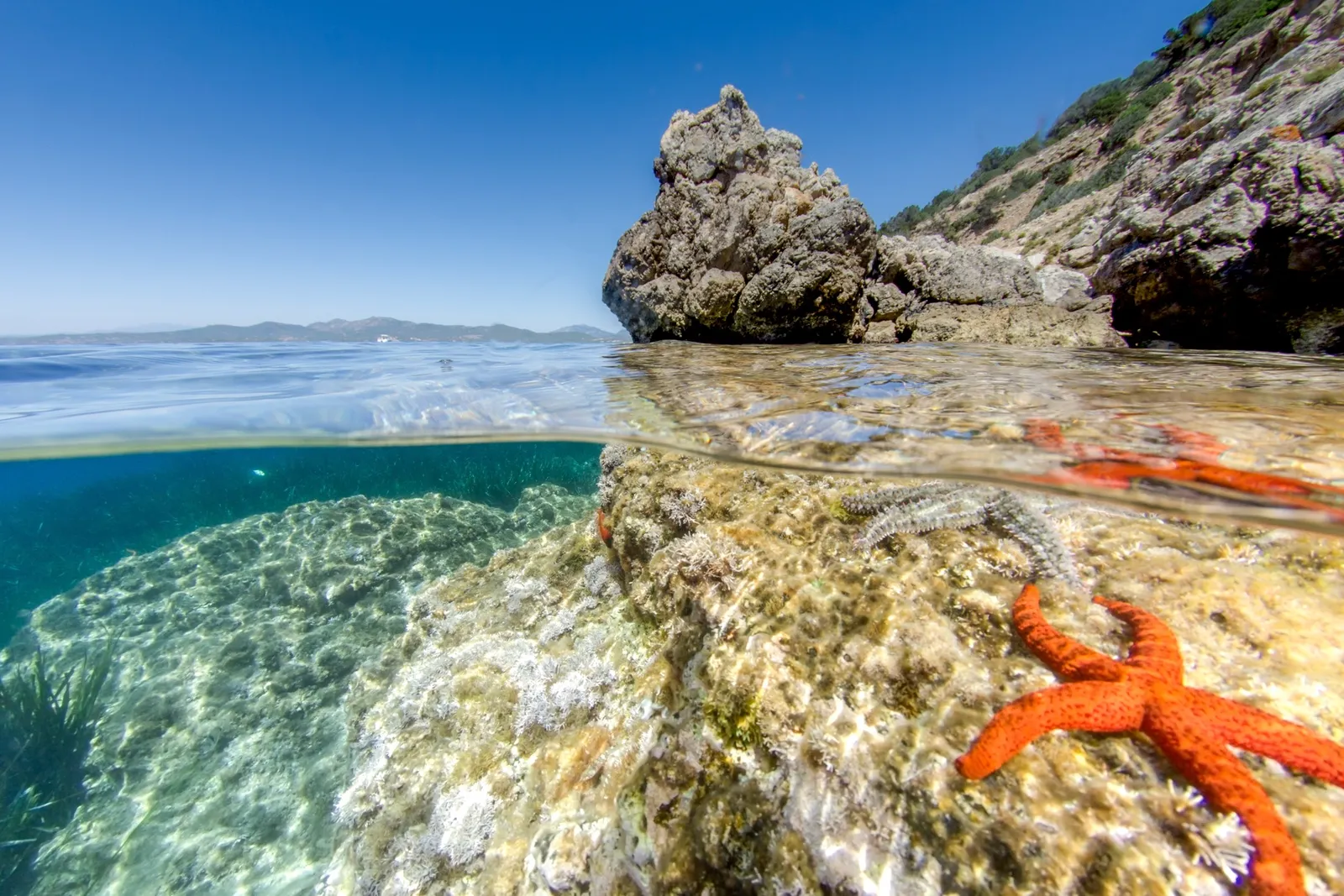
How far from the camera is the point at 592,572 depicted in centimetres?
595

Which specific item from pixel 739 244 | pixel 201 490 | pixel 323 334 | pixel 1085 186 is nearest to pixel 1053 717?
pixel 739 244

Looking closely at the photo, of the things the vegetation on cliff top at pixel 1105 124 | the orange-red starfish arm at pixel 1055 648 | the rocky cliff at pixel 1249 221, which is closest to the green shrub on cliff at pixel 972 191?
the vegetation on cliff top at pixel 1105 124

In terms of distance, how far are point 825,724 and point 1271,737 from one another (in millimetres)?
1792

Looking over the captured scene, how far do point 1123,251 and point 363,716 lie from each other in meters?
12.0

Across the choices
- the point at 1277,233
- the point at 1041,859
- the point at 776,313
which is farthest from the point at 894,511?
the point at 1277,233

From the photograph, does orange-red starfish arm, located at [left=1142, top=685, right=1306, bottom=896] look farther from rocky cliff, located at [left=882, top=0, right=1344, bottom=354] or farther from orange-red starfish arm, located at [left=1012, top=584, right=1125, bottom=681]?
rocky cliff, located at [left=882, top=0, right=1344, bottom=354]

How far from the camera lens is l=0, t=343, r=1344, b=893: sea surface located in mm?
2857

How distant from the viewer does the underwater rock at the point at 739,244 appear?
7.58 metres

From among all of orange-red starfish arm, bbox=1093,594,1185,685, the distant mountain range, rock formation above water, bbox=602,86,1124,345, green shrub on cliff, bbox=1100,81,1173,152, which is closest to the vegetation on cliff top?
green shrub on cliff, bbox=1100,81,1173,152

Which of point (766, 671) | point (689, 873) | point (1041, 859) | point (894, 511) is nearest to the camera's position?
point (1041, 859)

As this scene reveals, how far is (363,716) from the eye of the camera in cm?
557

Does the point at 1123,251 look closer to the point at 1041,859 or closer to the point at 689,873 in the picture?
the point at 1041,859

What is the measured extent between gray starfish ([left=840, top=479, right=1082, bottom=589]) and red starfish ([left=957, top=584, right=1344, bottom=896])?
73cm

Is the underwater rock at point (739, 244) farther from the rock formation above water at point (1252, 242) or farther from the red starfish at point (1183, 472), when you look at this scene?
the red starfish at point (1183, 472)
